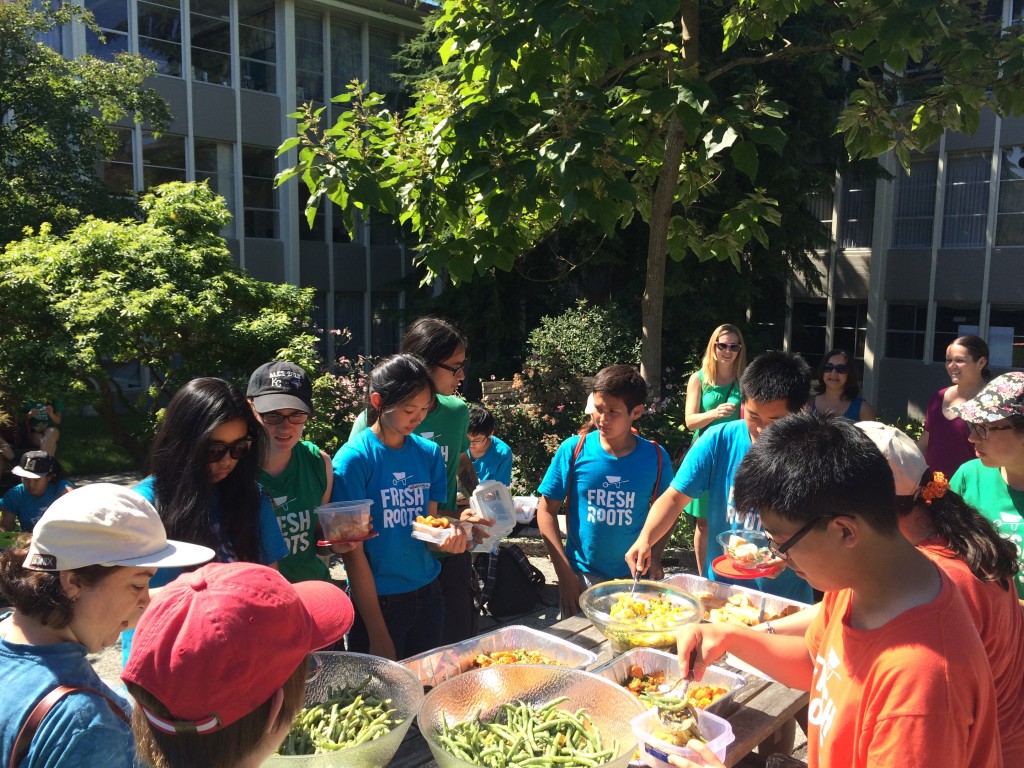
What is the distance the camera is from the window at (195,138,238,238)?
1805cm

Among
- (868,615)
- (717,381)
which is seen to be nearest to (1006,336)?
(717,381)

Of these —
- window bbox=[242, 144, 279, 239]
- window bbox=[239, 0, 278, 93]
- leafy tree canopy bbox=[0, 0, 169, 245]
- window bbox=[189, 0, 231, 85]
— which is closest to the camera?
leafy tree canopy bbox=[0, 0, 169, 245]

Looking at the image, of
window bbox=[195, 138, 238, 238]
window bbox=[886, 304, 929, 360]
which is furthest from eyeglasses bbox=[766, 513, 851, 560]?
window bbox=[195, 138, 238, 238]

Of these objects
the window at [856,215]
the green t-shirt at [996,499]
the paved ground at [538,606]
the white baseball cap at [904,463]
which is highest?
the window at [856,215]

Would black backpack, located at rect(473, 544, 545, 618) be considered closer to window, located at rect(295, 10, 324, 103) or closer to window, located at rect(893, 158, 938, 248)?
window, located at rect(893, 158, 938, 248)

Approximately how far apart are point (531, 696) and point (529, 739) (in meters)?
0.25

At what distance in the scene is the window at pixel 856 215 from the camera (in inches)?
693

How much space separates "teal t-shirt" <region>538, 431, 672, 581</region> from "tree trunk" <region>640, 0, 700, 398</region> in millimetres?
2937

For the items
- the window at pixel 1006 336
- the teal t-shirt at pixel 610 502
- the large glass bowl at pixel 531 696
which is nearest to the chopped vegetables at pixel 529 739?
the large glass bowl at pixel 531 696

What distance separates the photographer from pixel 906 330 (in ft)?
57.2

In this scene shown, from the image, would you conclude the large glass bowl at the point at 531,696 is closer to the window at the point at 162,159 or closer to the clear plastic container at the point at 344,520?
the clear plastic container at the point at 344,520

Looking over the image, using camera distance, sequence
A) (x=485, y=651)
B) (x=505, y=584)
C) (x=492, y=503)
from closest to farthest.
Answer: (x=485, y=651) < (x=492, y=503) < (x=505, y=584)

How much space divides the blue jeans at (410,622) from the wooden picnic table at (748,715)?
62 cm

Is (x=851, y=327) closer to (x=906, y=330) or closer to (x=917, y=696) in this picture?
(x=906, y=330)
